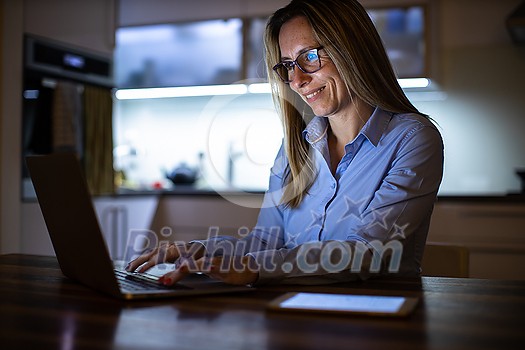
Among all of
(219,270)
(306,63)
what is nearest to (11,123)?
(306,63)

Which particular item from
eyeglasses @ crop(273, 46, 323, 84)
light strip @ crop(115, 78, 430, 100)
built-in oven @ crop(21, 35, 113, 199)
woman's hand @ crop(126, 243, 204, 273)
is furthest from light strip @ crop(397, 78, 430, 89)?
woman's hand @ crop(126, 243, 204, 273)

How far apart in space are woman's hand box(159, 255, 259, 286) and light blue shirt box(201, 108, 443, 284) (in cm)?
3

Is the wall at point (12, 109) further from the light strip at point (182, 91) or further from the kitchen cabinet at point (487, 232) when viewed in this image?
the kitchen cabinet at point (487, 232)

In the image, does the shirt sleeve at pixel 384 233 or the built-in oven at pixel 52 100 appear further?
the built-in oven at pixel 52 100

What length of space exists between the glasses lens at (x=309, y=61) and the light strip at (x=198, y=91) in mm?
2519

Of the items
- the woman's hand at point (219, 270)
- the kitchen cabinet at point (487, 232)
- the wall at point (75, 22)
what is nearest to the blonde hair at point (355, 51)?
the woman's hand at point (219, 270)

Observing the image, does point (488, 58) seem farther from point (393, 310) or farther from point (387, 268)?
point (393, 310)

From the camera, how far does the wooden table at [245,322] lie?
2.36ft

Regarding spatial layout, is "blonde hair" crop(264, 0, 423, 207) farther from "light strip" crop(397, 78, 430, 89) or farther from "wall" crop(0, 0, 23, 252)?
"light strip" crop(397, 78, 430, 89)

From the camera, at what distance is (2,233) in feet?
10.7

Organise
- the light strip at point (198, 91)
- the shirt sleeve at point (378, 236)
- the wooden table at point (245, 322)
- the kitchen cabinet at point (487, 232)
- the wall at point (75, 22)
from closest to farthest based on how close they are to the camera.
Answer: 1. the wooden table at point (245, 322)
2. the shirt sleeve at point (378, 236)
3. the kitchen cabinet at point (487, 232)
4. the wall at point (75, 22)
5. the light strip at point (198, 91)

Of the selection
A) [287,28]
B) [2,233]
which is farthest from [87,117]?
[287,28]

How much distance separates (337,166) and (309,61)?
28 cm

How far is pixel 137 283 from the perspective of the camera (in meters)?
1.12
